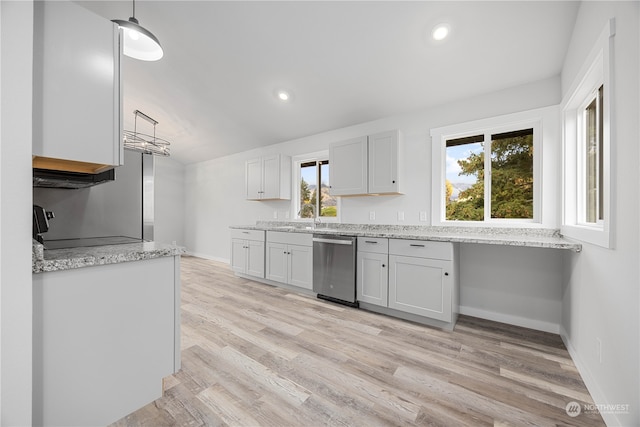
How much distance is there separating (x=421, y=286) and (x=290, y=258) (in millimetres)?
1808

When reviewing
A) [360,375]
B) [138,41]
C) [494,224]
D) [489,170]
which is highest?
[138,41]

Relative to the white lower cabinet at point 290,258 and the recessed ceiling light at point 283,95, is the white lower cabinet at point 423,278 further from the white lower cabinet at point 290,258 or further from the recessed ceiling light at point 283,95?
the recessed ceiling light at point 283,95

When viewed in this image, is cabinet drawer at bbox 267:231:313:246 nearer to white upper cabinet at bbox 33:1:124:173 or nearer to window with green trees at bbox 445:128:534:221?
window with green trees at bbox 445:128:534:221

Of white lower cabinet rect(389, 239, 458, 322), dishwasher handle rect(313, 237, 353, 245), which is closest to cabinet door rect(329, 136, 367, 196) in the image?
dishwasher handle rect(313, 237, 353, 245)

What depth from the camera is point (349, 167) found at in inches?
140

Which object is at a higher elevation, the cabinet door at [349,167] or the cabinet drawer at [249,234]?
the cabinet door at [349,167]

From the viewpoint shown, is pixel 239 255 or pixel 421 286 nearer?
pixel 421 286

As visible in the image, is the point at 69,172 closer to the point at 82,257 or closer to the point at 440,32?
the point at 82,257

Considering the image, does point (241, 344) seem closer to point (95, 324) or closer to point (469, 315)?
point (95, 324)

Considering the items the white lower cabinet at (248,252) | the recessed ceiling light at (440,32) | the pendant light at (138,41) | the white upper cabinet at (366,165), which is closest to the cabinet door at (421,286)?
the white upper cabinet at (366,165)

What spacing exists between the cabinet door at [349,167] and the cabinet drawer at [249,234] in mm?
1338

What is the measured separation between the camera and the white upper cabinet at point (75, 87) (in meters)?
1.05

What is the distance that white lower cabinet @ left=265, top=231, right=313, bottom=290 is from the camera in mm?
3563

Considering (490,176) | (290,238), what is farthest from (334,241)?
(490,176)
